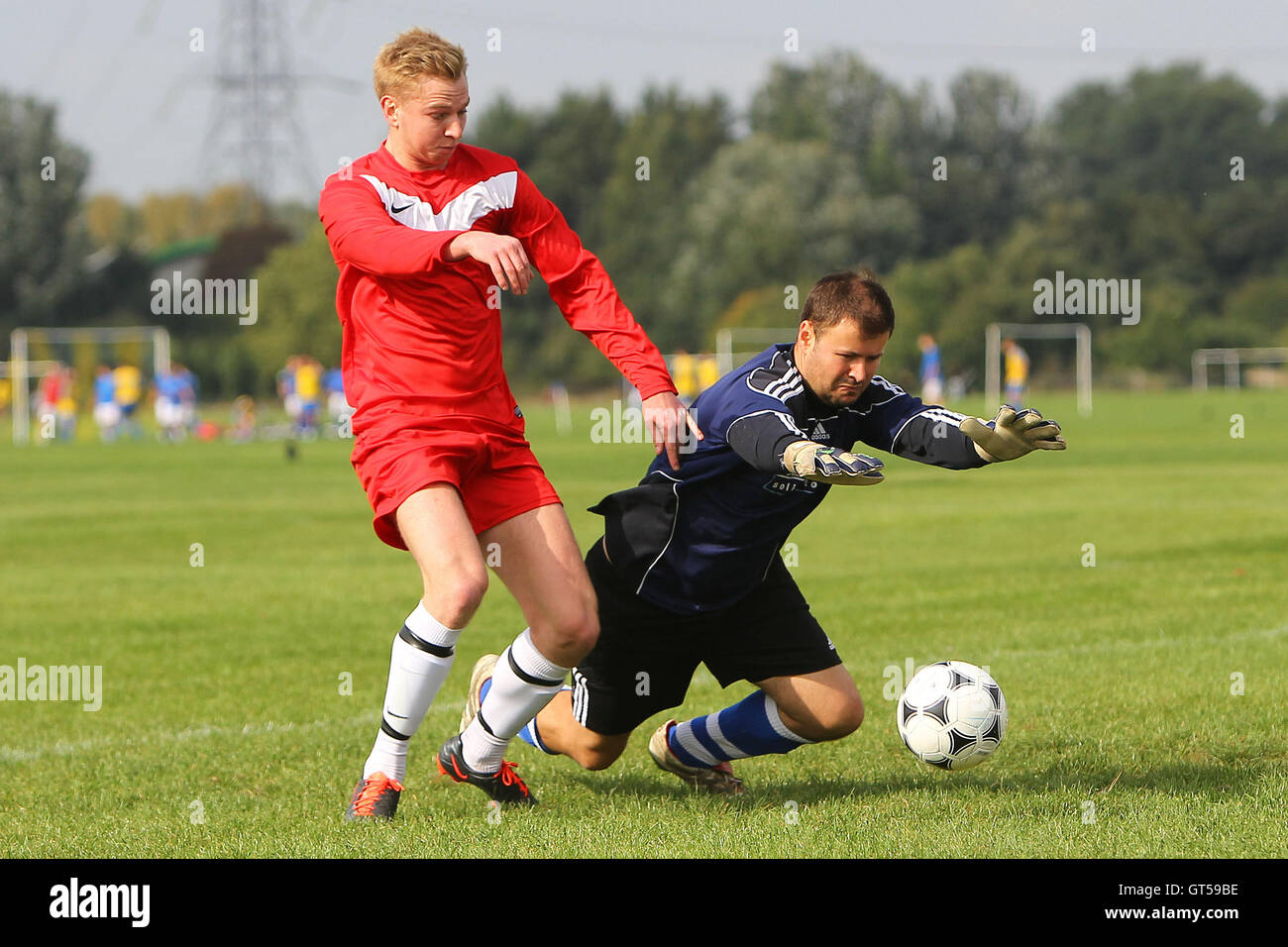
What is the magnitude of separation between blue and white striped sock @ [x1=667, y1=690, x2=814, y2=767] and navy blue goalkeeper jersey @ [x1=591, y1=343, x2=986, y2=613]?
475mm

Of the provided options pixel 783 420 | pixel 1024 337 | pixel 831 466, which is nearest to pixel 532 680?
pixel 783 420

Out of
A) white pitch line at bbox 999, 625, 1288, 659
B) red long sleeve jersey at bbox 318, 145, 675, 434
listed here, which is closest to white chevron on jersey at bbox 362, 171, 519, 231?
red long sleeve jersey at bbox 318, 145, 675, 434

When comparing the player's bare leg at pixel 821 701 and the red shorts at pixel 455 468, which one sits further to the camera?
the player's bare leg at pixel 821 701

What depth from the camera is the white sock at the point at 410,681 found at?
4766mm

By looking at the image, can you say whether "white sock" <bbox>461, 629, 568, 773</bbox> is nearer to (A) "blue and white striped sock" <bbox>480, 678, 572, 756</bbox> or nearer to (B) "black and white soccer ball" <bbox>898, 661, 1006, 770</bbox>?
(A) "blue and white striped sock" <bbox>480, 678, 572, 756</bbox>

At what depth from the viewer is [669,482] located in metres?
4.96

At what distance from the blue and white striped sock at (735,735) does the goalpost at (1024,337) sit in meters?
47.8

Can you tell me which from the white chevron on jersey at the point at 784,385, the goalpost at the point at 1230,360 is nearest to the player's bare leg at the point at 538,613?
the white chevron on jersey at the point at 784,385

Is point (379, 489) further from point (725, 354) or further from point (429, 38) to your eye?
point (725, 354)

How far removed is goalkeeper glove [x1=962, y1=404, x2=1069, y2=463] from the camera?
14.4 ft

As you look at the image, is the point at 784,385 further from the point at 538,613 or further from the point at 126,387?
the point at 126,387

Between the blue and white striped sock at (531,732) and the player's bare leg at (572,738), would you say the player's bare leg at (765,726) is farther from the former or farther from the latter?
the blue and white striped sock at (531,732)

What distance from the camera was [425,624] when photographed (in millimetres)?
4762
